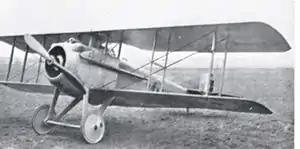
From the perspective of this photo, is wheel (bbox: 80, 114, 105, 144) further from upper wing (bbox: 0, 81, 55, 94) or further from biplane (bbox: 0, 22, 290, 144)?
upper wing (bbox: 0, 81, 55, 94)

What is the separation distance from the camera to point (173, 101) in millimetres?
2041

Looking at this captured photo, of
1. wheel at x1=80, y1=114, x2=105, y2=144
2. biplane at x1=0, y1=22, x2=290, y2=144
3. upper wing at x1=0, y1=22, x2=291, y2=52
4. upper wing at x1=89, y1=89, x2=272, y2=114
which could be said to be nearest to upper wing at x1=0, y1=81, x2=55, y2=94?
biplane at x1=0, y1=22, x2=290, y2=144

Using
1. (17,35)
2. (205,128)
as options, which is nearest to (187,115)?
(205,128)

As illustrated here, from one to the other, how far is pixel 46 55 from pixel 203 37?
996 millimetres

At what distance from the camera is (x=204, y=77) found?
1.90 meters

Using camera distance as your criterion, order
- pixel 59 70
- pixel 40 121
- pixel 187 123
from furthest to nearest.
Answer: pixel 40 121, pixel 59 70, pixel 187 123

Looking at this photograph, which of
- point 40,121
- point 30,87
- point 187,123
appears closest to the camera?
point 187,123

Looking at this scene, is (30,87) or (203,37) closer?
(203,37)

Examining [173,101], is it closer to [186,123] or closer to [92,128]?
[186,123]

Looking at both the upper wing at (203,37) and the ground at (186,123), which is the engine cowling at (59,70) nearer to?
the upper wing at (203,37)

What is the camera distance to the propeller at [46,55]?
193cm

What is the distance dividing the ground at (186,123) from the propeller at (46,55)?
13.3 inches

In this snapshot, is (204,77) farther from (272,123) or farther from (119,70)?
(119,70)

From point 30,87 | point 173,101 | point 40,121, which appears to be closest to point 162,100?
point 173,101
